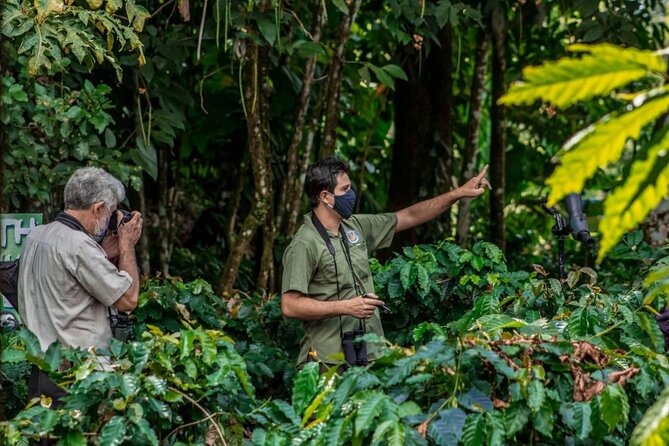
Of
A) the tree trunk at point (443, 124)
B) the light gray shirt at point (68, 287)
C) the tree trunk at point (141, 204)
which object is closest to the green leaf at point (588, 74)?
the light gray shirt at point (68, 287)

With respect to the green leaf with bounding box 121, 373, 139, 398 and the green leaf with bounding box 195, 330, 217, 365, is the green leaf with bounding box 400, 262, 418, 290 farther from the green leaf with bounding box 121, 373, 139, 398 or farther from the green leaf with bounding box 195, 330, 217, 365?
the green leaf with bounding box 121, 373, 139, 398

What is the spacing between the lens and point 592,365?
3.17 m

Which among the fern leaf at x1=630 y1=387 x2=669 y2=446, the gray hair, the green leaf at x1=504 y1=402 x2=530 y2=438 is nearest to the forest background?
the green leaf at x1=504 y1=402 x2=530 y2=438

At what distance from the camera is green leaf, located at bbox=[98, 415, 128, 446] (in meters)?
2.91

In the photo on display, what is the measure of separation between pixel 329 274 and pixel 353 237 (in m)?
0.29

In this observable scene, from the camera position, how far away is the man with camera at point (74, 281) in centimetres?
383

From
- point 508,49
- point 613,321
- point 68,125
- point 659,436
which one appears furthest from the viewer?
point 508,49

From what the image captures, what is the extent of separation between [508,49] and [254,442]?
6546 millimetres

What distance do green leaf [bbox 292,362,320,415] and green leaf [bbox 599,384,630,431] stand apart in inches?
34.9

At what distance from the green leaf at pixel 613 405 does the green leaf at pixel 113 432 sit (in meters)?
1.42

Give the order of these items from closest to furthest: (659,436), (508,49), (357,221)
A: (659,436), (357,221), (508,49)

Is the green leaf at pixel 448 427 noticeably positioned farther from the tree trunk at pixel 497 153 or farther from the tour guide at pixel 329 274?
the tree trunk at pixel 497 153

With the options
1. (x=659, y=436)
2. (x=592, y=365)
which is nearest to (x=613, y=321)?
(x=592, y=365)

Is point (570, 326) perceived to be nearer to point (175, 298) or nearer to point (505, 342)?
point (505, 342)
